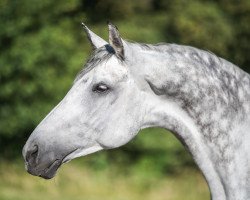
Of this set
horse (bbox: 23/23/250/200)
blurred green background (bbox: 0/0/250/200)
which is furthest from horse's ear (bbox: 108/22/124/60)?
blurred green background (bbox: 0/0/250/200)

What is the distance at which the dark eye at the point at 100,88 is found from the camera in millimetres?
3154

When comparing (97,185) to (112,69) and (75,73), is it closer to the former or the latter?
(75,73)

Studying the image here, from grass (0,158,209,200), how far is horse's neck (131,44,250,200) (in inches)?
278

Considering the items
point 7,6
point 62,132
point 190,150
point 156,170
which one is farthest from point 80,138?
point 156,170

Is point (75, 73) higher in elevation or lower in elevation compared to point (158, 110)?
lower

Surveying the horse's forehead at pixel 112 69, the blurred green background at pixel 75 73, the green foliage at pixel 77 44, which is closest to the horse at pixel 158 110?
the horse's forehead at pixel 112 69

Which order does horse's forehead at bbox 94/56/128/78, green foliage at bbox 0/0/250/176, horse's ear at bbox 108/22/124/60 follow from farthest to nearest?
green foliage at bbox 0/0/250/176, horse's forehead at bbox 94/56/128/78, horse's ear at bbox 108/22/124/60

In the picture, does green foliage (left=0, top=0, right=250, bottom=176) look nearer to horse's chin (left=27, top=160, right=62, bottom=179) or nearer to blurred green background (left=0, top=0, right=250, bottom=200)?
blurred green background (left=0, top=0, right=250, bottom=200)

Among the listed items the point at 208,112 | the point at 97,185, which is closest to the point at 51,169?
the point at 208,112

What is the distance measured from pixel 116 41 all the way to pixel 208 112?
1.89 feet

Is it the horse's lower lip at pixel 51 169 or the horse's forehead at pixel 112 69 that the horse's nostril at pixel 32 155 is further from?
the horse's forehead at pixel 112 69

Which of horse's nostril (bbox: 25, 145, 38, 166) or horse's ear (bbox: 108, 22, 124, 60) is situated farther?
horse's nostril (bbox: 25, 145, 38, 166)

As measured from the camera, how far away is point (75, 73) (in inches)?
429

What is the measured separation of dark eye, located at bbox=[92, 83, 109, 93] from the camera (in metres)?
3.15
